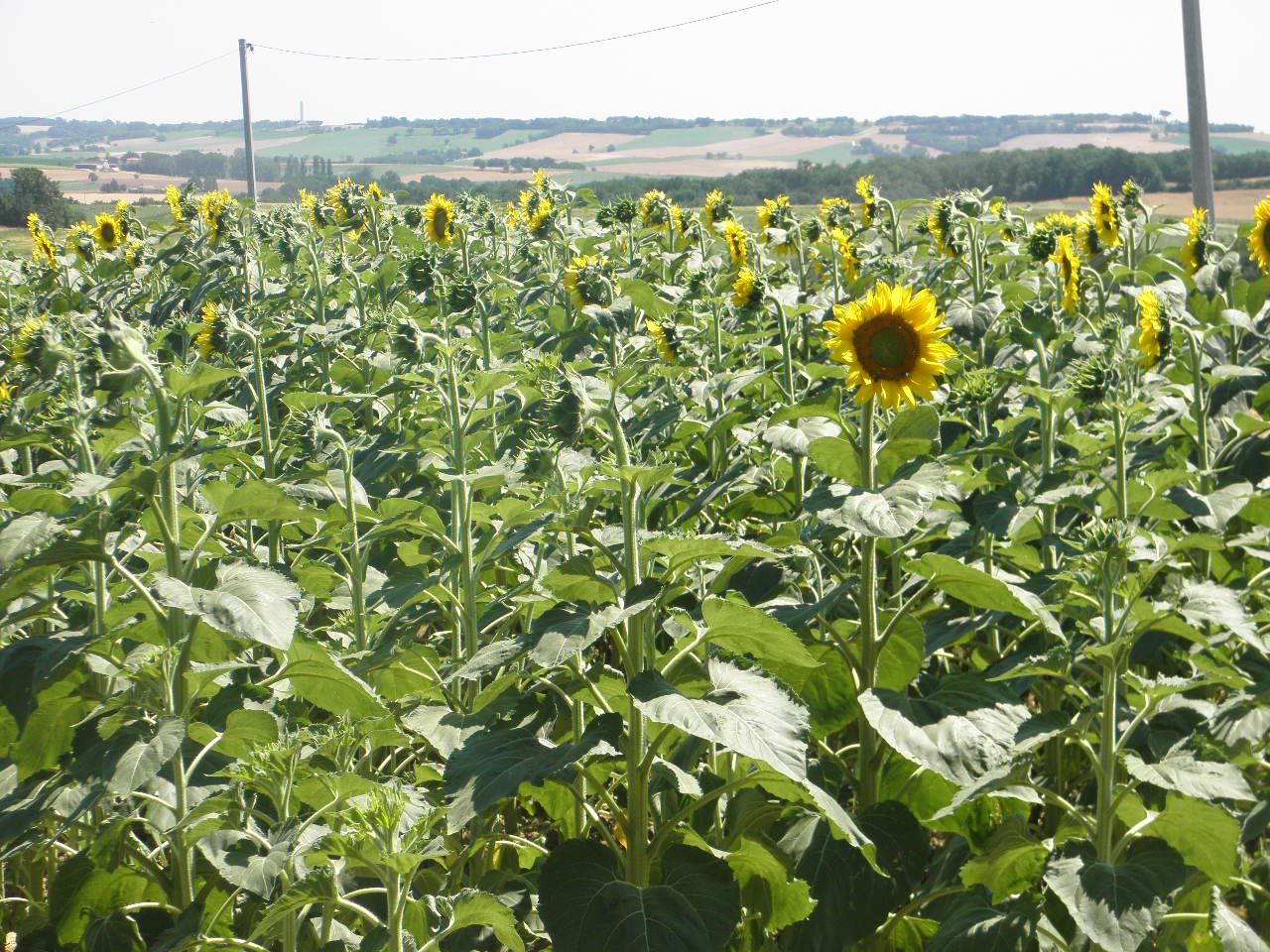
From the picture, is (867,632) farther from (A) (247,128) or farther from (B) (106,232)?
(A) (247,128)

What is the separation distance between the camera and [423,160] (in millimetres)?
60062

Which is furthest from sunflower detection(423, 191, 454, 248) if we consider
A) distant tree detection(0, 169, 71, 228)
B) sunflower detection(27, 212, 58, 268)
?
distant tree detection(0, 169, 71, 228)

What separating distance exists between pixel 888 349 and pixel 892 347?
0.01m

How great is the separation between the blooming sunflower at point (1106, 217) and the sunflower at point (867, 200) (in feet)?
5.10

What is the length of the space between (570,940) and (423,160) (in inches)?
2407

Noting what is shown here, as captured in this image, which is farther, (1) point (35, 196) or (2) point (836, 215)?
(1) point (35, 196)

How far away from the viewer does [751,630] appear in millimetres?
2197

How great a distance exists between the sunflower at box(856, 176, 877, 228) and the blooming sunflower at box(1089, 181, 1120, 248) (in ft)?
5.10

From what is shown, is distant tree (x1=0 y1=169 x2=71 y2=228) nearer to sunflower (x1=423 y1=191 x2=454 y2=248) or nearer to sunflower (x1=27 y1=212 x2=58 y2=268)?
sunflower (x1=27 y1=212 x2=58 y2=268)

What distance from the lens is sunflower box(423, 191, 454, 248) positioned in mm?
7594

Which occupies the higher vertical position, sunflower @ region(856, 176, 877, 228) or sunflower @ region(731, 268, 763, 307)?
sunflower @ region(856, 176, 877, 228)

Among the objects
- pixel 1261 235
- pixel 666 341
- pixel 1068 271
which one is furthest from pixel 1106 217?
pixel 666 341

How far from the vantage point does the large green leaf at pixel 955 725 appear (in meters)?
2.23

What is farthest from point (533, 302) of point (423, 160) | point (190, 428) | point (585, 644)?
point (423, 160)
